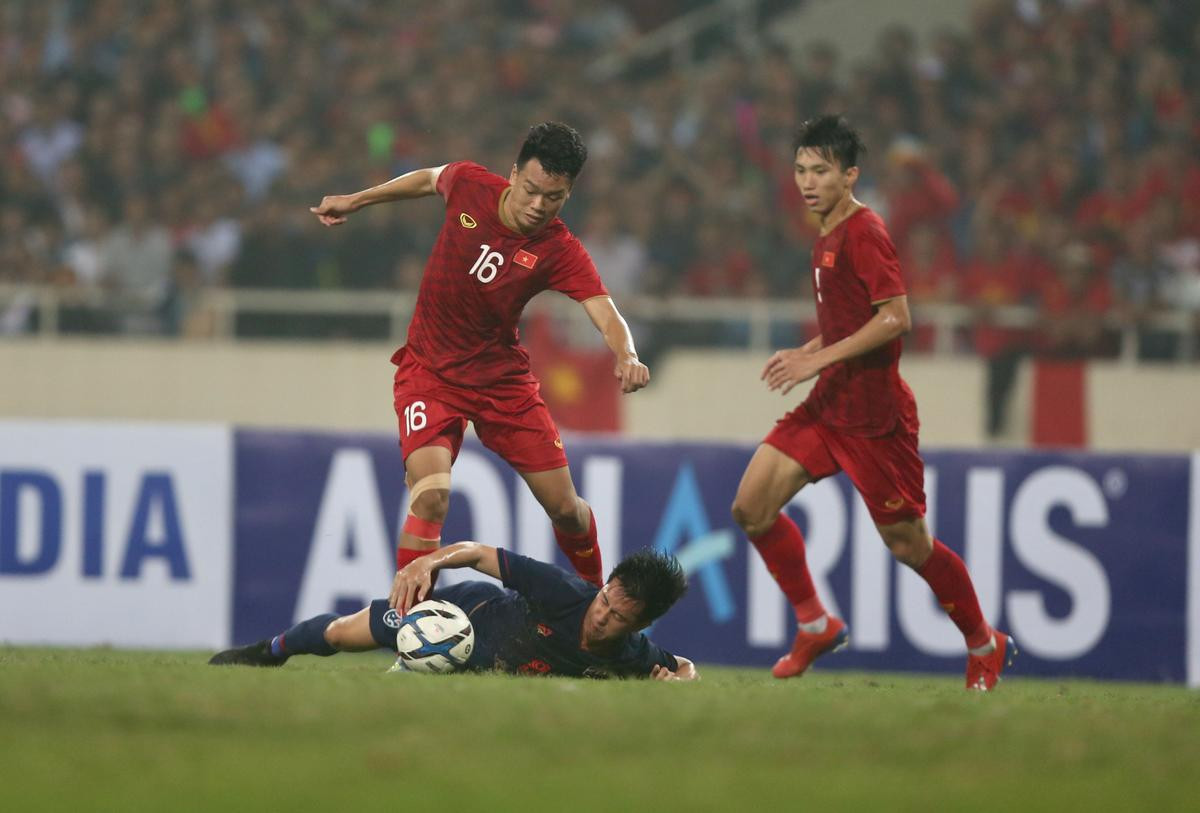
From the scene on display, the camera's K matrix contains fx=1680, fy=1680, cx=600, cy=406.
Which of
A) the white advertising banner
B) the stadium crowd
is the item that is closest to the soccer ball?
the white advertising banner

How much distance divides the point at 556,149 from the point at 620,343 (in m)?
0.85

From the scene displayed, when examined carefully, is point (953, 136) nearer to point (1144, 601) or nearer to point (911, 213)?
point (911, 213)

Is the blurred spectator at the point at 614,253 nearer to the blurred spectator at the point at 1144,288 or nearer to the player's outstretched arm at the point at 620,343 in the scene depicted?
the blurred spectator at the point at 1144,288

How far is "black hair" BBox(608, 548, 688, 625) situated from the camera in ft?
21.7

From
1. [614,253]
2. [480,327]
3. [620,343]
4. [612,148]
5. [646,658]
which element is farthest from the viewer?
[612,148]

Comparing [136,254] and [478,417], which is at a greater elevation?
[136,254]

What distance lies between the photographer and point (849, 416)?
24.3 ft

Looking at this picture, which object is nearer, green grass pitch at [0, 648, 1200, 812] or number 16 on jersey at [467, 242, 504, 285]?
green grass pitch at [0, 648, 1200, 812]

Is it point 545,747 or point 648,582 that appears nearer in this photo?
point 545,747

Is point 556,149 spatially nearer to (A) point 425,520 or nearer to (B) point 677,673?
(A) point 425,520

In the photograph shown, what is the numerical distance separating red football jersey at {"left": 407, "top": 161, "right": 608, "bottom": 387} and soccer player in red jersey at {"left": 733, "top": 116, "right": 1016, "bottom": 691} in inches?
39.5

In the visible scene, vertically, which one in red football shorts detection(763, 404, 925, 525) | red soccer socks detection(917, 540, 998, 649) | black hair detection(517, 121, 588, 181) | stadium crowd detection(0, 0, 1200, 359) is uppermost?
stadium crowd detection(0, 0, 1200, 359)

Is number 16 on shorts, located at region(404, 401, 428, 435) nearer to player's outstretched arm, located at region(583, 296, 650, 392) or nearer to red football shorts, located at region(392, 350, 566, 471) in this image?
red football shorts, located at region(392, 350, 566, 471)

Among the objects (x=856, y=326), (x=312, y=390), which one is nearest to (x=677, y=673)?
(x=856, y=326)
